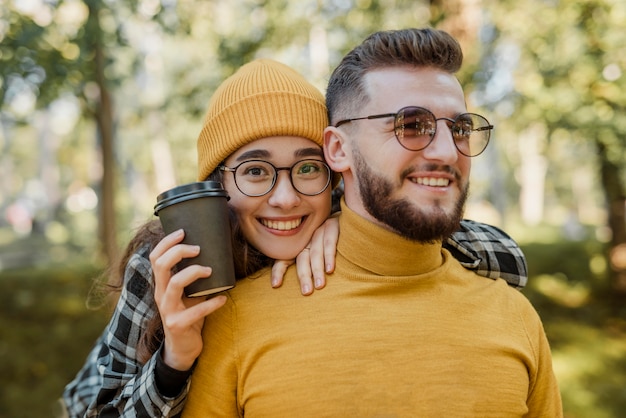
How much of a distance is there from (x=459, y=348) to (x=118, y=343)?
4.24 ft

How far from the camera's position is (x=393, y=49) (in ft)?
7.04

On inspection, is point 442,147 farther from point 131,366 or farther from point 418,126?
point 131,366

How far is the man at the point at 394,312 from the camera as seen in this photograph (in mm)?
1929

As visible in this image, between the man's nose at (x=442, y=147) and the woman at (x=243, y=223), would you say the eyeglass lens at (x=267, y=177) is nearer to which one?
the woman at (x=243, y=223)

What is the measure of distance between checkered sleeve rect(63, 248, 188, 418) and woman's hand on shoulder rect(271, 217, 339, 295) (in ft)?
1.68

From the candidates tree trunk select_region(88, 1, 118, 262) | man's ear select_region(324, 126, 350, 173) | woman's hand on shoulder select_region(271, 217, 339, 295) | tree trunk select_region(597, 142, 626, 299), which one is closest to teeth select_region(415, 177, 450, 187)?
man's ear select_region(324, 126, 350, 173)

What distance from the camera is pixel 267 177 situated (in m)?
2.23

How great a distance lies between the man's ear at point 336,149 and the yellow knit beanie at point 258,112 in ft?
0.13

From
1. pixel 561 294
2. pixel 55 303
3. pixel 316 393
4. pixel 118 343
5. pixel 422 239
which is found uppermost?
pixel 422 239

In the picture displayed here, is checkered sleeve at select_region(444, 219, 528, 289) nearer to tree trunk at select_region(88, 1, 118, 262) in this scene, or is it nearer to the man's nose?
the man's nose

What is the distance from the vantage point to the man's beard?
200 centimetres

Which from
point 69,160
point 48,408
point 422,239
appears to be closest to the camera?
point 422,239

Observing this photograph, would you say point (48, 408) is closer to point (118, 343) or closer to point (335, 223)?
point (118, 343)

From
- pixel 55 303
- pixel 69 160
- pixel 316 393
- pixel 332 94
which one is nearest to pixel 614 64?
pixel 332 94
